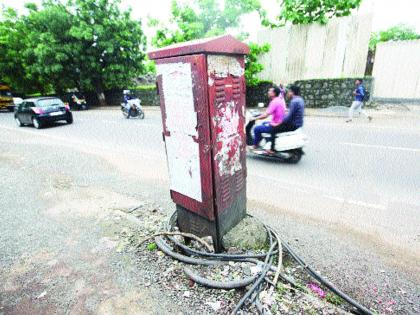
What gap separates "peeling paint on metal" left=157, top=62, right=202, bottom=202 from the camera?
87.5 inches

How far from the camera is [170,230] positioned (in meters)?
2.96

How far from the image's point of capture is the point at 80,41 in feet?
65.9

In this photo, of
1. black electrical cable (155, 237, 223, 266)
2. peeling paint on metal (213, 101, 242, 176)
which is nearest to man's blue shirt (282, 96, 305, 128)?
peeling paint on metal (213, 101, 242, 176)

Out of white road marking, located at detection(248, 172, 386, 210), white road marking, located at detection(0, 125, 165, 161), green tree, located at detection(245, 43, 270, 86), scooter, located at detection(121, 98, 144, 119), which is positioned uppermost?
green tree, located at detection(245, 43, 270, 86)

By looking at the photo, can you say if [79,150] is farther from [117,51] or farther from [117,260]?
[117,51]

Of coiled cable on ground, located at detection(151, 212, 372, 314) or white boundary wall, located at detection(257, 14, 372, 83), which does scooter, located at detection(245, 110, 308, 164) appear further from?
white boundary wall, located at detection(257, 14, 372, 83)

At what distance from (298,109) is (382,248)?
128 inches

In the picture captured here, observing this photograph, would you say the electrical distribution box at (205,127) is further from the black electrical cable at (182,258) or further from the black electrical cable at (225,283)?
the black electrical cable at (225,283)


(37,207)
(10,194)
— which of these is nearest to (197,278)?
(37,207)

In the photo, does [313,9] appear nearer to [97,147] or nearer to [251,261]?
[97,147]

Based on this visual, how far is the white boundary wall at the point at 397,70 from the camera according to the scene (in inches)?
488

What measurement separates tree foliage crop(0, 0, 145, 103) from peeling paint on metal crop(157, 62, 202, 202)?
19977mm

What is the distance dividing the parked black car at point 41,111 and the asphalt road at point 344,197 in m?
4.15

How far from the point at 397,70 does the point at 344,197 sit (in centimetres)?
1224
